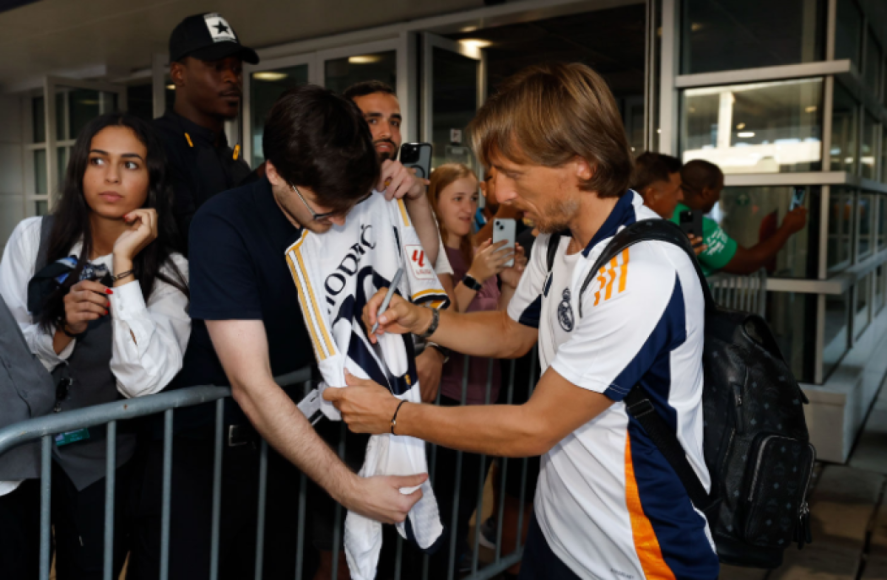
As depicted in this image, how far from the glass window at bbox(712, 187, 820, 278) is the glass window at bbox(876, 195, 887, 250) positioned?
128 inches

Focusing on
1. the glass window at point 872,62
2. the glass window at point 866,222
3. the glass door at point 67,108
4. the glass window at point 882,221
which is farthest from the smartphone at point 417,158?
the glass door at point 67,108

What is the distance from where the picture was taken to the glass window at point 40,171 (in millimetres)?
11797

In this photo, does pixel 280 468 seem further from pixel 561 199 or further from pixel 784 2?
pixel 784 2

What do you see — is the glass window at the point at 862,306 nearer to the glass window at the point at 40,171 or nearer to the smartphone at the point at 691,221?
the smartphone at the point at 691,221

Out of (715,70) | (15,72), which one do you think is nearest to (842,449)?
(715,70)

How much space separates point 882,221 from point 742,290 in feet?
15.4

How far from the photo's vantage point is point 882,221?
303 inches

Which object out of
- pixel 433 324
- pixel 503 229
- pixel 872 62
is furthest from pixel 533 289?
pixel 872 62

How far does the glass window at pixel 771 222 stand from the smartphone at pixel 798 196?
0.05m

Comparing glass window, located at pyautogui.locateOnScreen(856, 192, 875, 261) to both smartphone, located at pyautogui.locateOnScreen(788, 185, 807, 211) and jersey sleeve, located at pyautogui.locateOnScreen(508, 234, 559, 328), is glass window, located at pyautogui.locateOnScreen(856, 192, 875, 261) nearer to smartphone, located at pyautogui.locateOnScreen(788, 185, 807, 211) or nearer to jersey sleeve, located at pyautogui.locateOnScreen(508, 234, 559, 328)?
smartphone, located at pyautogui.locateOnScreen(788, 185, 807, 211)

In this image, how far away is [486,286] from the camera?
124 inches

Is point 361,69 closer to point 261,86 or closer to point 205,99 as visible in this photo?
point 261,86

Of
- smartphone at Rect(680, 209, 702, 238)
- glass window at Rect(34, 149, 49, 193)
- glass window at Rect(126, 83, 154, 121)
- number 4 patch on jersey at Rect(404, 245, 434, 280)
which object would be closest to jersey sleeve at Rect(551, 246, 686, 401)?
number 4 patch on jersey at Rect(404, 245, 434, 280)

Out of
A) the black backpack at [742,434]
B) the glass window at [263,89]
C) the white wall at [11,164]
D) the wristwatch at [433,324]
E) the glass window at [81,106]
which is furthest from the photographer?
the white wall at [11,164]
